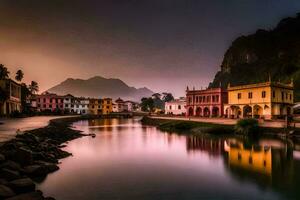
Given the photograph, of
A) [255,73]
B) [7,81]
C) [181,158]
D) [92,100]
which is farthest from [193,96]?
[255,73]

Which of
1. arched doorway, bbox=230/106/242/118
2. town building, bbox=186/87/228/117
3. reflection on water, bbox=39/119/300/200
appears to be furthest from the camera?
town building, bbox=186/87/228/117

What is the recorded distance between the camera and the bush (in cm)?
4603

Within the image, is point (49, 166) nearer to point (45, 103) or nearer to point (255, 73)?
point (45, 103)

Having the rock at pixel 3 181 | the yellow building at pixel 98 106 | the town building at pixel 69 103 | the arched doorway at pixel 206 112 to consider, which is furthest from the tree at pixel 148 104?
the rock at pixel 3 181

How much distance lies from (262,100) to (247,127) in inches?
711

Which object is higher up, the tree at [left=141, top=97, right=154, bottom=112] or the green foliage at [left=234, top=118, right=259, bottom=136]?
the tree at [left=141, top=97, right=154, bottom=112]

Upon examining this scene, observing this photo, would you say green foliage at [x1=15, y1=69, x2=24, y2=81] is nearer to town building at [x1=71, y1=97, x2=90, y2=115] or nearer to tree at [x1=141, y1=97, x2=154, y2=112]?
town building at [x1=71, y1=97, x2=90, y2=115]

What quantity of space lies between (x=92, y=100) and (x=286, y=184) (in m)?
143

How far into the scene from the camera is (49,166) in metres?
20.9

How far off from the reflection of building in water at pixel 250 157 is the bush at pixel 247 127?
10179 millimetres

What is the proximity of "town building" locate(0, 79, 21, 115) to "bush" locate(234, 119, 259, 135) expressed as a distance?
1934 inches

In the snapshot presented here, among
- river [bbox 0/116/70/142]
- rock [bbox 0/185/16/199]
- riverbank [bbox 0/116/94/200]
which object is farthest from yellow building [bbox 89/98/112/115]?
rock [bbox 0/185/16/199]

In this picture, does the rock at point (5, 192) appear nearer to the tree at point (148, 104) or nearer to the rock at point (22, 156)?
the rock at point (22, 156)

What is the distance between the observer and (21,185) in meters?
14.7
